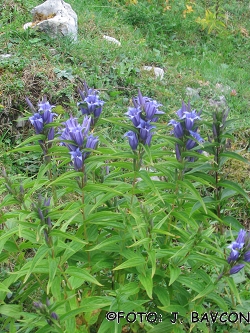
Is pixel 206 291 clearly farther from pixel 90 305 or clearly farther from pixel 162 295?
pixel 90 305

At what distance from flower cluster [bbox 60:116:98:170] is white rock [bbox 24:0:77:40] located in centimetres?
321

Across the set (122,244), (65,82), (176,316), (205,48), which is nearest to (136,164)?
(122,244)

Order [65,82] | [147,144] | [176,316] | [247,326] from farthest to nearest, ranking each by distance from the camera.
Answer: [65,82] < [247,326] < [176,316] < [147,144]

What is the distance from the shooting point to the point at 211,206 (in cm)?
217

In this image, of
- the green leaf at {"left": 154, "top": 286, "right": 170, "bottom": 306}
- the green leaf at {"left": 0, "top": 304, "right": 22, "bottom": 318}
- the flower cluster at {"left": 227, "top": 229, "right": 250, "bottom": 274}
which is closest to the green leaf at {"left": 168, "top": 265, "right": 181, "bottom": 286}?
the green leaf at {"left": 154, "top": 286, "right": 170, "bottom": 306}

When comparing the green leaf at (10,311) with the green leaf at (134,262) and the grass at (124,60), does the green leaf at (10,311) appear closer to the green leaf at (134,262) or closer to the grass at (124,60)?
the green leaf at (134,262)

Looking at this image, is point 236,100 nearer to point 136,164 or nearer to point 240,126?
point 240,126

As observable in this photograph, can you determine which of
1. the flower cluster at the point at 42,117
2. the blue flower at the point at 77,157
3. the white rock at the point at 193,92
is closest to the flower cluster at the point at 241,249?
the blue flower at the point at 77,157

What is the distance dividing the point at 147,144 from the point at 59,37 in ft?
10.6

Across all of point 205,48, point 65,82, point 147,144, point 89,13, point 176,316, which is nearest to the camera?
point 147,144

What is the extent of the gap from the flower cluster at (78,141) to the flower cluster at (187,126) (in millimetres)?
338

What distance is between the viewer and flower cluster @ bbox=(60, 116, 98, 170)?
178cm

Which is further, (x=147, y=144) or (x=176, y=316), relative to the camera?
(x=176, y=316)

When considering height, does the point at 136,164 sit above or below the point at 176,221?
above
